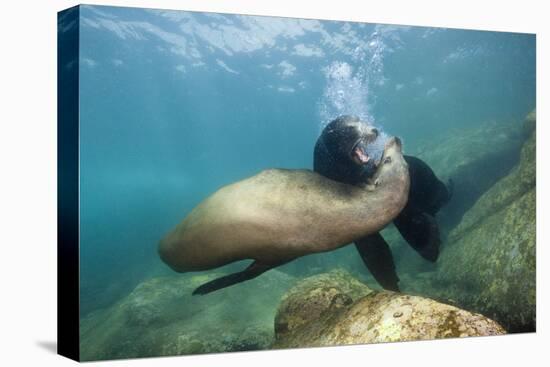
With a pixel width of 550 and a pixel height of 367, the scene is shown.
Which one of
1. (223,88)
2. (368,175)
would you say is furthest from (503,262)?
(223,88)


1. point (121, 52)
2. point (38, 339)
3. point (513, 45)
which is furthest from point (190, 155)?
point (513, 45)

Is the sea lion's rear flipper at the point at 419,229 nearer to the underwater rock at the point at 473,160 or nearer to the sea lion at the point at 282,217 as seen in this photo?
the sea lion at the point at 282,217

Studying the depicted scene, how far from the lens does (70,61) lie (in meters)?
4.72

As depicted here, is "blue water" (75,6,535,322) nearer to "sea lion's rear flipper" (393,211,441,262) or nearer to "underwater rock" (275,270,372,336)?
"sea lion's rear flipper" (393,211,441,262)

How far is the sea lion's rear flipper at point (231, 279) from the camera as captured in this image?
5141mm

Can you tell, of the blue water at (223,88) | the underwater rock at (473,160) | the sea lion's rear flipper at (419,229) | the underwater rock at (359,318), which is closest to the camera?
the underwater rock at (359,318)

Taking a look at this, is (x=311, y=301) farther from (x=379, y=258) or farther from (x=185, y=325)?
(x=185, y=325)

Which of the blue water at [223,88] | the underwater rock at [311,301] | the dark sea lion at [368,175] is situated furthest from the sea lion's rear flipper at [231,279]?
the dark sea lion at [368,175]

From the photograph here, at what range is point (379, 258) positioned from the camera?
18.8 feet

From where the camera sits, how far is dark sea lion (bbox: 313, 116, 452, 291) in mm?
5395

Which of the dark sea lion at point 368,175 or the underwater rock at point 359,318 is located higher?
the dark sea lion at point 368,175

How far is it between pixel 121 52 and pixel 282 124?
4.06 meters

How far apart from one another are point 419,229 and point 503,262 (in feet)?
4.10

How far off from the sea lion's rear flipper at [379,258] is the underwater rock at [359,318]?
12.6 inches
